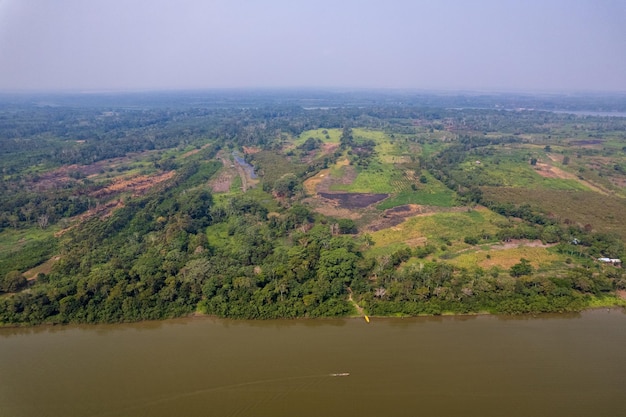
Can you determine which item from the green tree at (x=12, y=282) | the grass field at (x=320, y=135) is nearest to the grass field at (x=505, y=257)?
the green tree at (x=12, y=282)

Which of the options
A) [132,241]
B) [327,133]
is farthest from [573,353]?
[327,133]

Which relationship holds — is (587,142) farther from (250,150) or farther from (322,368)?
(322,368)

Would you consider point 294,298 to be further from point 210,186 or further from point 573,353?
point 210,186

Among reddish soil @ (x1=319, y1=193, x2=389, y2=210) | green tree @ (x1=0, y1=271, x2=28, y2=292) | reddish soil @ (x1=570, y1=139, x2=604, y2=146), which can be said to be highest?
reddish soil @ (x1=570, y1=139, x2=604, y2=146)

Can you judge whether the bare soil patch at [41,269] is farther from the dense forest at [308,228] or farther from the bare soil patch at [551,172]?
the bare soil patch at [551,172]

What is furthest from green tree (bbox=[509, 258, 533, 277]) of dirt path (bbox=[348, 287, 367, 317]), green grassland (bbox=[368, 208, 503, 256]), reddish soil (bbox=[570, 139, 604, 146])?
reddish soil (bbox=[570, 139, 604, 146])

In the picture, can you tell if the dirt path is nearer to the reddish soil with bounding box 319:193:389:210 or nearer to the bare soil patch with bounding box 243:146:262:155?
the reddish soil with bounding box 319:193:389:210

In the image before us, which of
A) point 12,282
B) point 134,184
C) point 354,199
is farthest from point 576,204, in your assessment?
point 134,184
